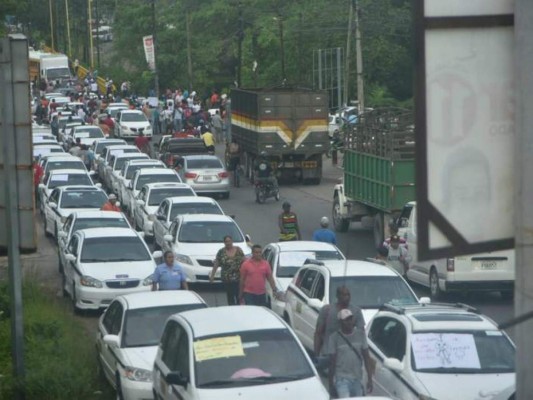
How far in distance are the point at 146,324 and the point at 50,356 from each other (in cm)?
122

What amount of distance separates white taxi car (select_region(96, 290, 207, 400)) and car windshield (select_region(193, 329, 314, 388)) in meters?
2.54

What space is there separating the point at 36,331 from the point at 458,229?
12811 mm

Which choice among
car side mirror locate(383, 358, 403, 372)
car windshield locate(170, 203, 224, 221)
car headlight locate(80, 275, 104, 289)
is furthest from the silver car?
car side mirror locate(383, 358, 403, 372)

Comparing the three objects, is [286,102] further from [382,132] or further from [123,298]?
[123,298]

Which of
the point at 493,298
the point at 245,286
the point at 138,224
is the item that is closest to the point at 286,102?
the point at 138,224

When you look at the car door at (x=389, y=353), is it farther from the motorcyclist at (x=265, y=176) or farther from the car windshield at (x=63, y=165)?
the car windshield at (x=63, y=165)

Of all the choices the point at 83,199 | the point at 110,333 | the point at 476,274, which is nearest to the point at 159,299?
the point at 110,333

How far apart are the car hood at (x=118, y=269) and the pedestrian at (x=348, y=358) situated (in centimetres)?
994

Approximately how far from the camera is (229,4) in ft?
288

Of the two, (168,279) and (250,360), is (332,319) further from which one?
(168,279)

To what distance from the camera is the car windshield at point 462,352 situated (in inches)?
484

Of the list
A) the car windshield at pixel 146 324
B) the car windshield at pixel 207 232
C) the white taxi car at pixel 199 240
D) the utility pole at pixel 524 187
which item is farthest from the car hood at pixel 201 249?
the utility pole at pixel 524 187

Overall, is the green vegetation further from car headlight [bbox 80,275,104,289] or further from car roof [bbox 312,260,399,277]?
car roof [bbox 312,260,399,277]

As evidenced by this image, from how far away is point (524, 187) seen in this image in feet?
12.9
